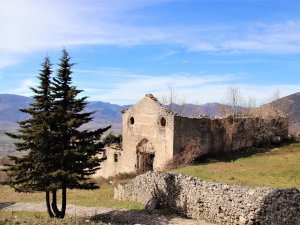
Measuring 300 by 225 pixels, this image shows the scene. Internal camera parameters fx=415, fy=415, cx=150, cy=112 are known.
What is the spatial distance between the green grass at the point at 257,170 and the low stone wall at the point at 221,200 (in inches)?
220

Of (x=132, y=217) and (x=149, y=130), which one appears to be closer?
(x=132, y=217)

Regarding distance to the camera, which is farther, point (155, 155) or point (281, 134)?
point (281, 134)

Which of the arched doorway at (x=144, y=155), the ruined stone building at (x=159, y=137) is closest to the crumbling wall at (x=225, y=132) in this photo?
the ruined stone building at (x=159, y=137)

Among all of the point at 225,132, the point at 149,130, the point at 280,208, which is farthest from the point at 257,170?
the point at 280,208

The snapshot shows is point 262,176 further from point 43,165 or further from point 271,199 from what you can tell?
point 43,165

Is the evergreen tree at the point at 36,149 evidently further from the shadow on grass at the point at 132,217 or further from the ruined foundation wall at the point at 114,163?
the ruined foundation wall at the point at 114,163

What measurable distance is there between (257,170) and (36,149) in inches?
718

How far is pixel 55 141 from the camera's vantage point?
2275 centimetres

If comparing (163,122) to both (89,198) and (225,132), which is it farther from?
(89,198)

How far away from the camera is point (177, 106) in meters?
74.5

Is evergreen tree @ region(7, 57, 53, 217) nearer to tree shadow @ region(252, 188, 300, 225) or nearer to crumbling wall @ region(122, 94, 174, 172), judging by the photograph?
tree shadow @ region(252, 188, 300, 225)

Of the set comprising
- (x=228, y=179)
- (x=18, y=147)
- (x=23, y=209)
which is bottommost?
(x=23, y=209)

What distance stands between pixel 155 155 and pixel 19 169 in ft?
66.8

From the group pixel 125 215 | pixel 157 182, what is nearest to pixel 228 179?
pixel 157 182
